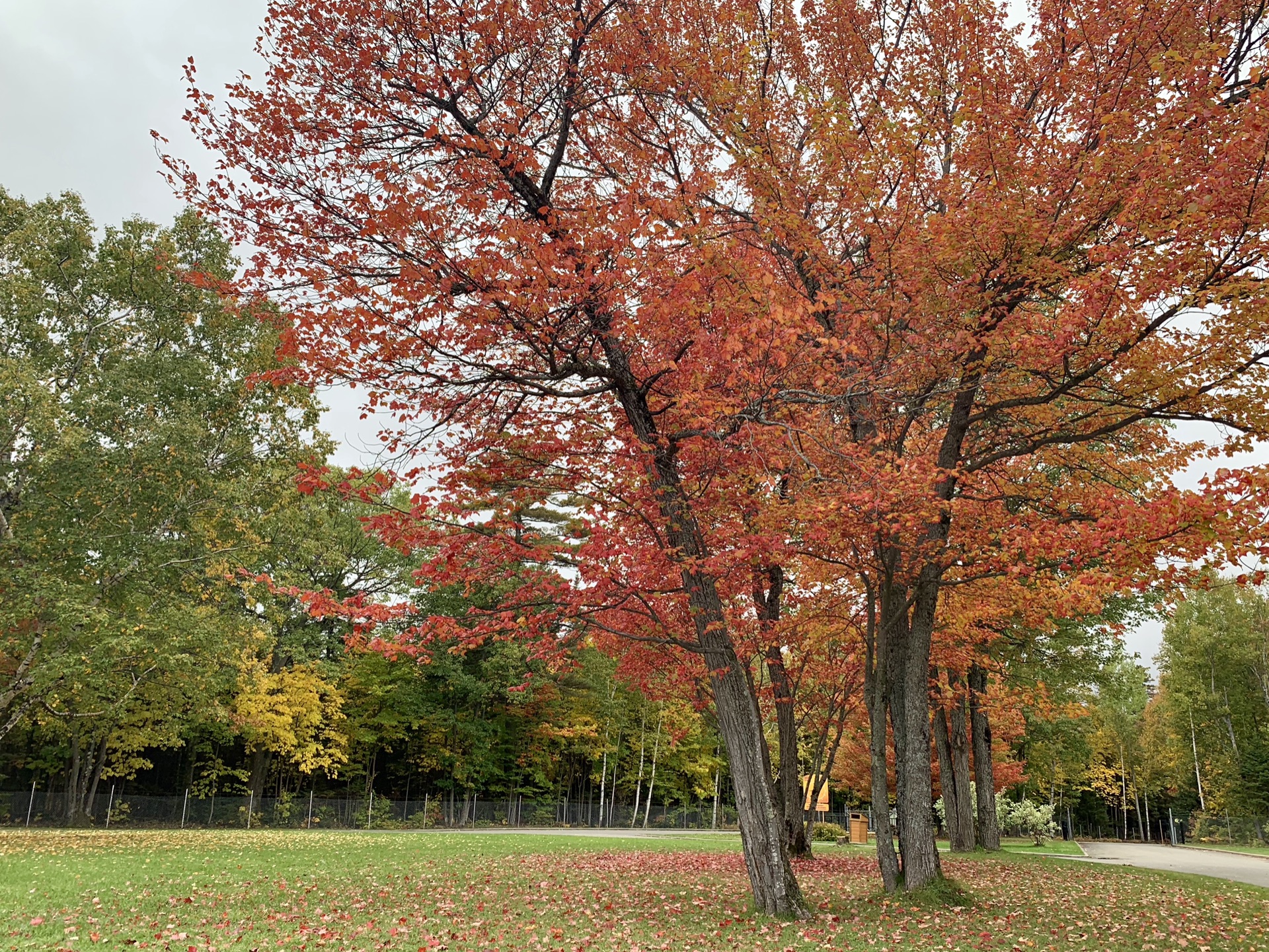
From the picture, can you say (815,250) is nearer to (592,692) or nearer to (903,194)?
(903,194)

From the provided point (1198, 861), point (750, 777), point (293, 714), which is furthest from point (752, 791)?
point (293, 714)

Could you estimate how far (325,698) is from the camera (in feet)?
103

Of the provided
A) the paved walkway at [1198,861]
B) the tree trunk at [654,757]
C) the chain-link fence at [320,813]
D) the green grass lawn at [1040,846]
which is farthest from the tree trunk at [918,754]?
the tree trunk at [654,757]

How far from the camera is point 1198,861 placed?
20.5 meters

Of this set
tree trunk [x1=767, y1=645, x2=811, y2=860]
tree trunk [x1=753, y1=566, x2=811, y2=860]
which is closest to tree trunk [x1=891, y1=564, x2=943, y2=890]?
tree trunk [x1=753, y1=566, x2=811, y2=860]

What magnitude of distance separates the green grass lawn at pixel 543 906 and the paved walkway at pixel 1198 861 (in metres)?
2.93

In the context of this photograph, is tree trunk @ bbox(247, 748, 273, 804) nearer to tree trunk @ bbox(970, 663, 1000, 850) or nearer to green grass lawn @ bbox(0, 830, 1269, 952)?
green grass lawn @ bbox(0, 830, 1269, 952)

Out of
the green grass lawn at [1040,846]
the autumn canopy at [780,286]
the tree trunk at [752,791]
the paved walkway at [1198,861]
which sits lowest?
the green grass lawn at [1040,846]

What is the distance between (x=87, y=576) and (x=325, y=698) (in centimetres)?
1508

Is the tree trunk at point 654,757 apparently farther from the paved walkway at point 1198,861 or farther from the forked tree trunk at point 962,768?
the forked tree trunk at point 962,768

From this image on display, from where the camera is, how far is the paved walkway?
15.6 meters

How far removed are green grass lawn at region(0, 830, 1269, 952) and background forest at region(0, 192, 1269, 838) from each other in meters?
2.63

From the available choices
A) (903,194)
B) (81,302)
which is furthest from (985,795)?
(81,302)

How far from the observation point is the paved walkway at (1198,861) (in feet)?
51.2
